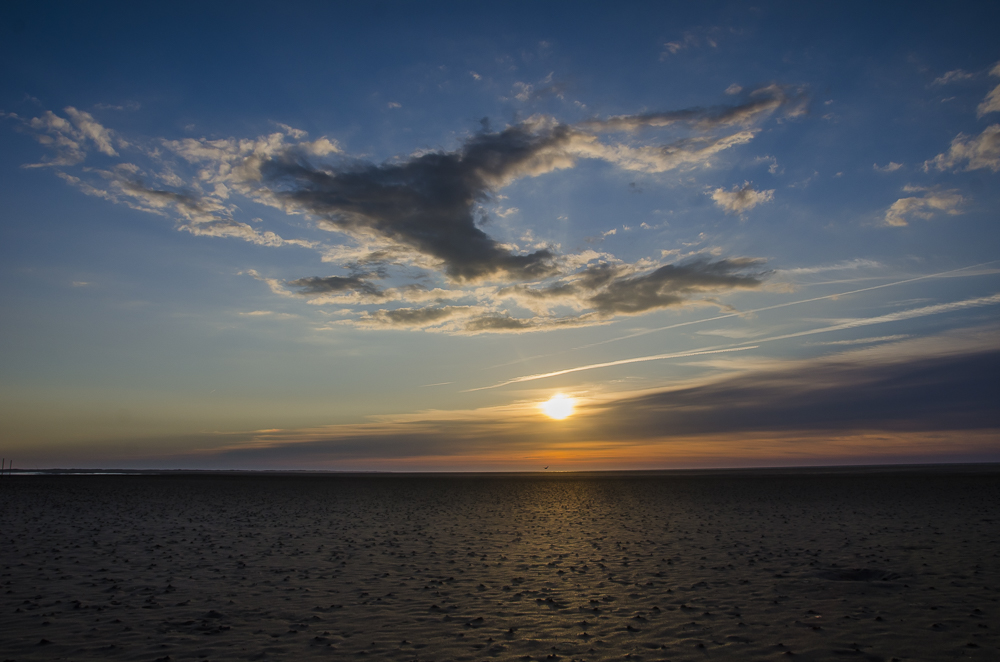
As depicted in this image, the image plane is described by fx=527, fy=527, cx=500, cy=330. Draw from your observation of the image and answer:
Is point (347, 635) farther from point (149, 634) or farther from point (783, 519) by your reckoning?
point (783, 519)

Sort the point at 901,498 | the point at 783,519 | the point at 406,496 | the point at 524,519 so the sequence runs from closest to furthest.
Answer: the point at 783,519
the point at 524,519
the point at 901,498
the point at 406,496

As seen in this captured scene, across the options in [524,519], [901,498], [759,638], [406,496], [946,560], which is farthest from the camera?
[406,496]

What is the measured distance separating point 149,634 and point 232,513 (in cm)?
2564

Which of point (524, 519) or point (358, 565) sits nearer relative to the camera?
point (358, 565)

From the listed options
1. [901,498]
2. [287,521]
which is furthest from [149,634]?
[901,498]

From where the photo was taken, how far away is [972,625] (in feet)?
37.1

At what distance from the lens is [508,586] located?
15.4 meters

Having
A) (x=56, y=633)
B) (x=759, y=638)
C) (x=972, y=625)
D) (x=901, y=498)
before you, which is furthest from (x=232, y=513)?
(x=901, y=498)

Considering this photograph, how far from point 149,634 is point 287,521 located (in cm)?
2005

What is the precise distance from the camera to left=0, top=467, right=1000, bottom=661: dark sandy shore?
10586 millimetres

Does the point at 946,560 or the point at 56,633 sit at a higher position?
the point at 56,633

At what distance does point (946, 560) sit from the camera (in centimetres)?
1753

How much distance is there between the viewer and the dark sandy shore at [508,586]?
10.6m

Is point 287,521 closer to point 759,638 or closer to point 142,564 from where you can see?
point 142,564
